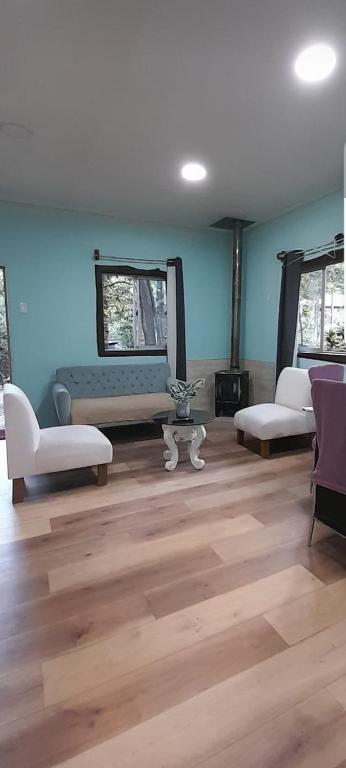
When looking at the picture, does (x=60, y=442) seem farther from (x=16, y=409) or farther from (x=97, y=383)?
(x=97, y=383)

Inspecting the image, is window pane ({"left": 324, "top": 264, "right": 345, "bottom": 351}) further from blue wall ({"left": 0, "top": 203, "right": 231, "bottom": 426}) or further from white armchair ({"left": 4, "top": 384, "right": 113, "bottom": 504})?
white armchair ({"left": 4, "top": 384, "right": 113, "bottom": 504})

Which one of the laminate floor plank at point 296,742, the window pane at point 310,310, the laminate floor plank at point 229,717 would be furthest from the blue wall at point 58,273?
the laminate floor plank at point 296,742

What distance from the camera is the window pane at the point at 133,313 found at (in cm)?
448

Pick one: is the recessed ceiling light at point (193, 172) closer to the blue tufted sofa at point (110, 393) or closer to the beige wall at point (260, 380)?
the blue tufted sofa at point (110, 393)

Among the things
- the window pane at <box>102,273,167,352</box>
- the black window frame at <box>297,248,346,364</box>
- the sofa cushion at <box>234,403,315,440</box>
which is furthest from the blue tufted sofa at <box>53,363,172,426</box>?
the black window frame at <box>297,248,346,364</box>

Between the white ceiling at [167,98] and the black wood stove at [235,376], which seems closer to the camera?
the white ceiling at [167,98]

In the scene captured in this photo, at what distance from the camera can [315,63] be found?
1916mm

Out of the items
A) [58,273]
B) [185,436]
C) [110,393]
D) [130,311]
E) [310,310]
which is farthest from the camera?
[130,311]

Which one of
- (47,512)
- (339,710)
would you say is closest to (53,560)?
(47,512)

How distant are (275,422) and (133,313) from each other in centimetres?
236

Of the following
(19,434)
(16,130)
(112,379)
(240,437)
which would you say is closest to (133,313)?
(112,379)

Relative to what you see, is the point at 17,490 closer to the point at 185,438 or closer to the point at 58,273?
the point at 185,438

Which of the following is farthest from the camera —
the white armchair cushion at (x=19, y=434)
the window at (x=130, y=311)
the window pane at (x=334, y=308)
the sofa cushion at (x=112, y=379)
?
the window at (x=130, y=311)

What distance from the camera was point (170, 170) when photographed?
3.16 m
